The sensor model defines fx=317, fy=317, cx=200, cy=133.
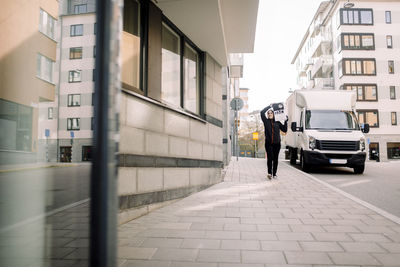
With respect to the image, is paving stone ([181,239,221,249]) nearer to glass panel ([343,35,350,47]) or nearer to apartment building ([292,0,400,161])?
apartment building ([292,0,400,161])

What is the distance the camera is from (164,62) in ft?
19.2

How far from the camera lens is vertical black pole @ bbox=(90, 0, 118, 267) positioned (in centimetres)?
87

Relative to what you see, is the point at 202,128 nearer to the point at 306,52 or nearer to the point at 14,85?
the point at 14,85

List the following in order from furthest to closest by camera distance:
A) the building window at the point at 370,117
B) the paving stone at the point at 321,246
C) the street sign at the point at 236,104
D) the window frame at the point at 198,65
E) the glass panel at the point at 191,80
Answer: the building window at the point at 370,117 < the street sign at the point at 236,104 < the glass panel at the point at 191,80 < the window frame at the point at 198,65 < the paving stone at the point at 321,246

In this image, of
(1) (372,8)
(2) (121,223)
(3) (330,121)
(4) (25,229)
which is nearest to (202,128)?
(2) (121,223)

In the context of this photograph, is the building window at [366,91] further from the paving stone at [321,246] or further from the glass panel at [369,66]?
the paving stone at [321,246]

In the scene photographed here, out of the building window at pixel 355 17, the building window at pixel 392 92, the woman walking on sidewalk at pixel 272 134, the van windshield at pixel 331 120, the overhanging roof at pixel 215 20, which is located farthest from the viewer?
the building window at pixel 355 17

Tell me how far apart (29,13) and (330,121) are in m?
11.2

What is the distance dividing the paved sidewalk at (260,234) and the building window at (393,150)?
114ft

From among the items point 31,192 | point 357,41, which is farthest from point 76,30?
point 357,41

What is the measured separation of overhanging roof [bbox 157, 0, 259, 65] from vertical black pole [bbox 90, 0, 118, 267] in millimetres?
4847

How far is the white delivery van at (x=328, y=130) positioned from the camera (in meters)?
10.7

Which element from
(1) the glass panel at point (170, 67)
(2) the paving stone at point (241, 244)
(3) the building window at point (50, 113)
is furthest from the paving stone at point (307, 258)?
(1) the glass panel at point (170, 67)

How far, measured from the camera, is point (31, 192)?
205 centimetres
